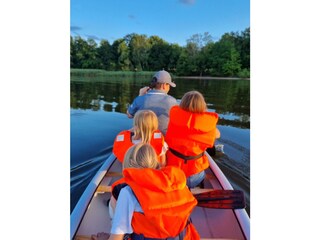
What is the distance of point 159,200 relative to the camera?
1.03 metres

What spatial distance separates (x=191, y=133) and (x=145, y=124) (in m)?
0.32

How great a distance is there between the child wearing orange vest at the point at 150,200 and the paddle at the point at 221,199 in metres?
0.52

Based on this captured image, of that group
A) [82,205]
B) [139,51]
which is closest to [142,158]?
[82,205]

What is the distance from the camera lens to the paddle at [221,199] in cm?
160

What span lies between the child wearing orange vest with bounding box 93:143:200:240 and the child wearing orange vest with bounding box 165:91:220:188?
1.97ft

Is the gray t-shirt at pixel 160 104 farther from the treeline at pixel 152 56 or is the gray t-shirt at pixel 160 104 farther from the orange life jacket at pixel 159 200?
the treeline at pixel 152 56
